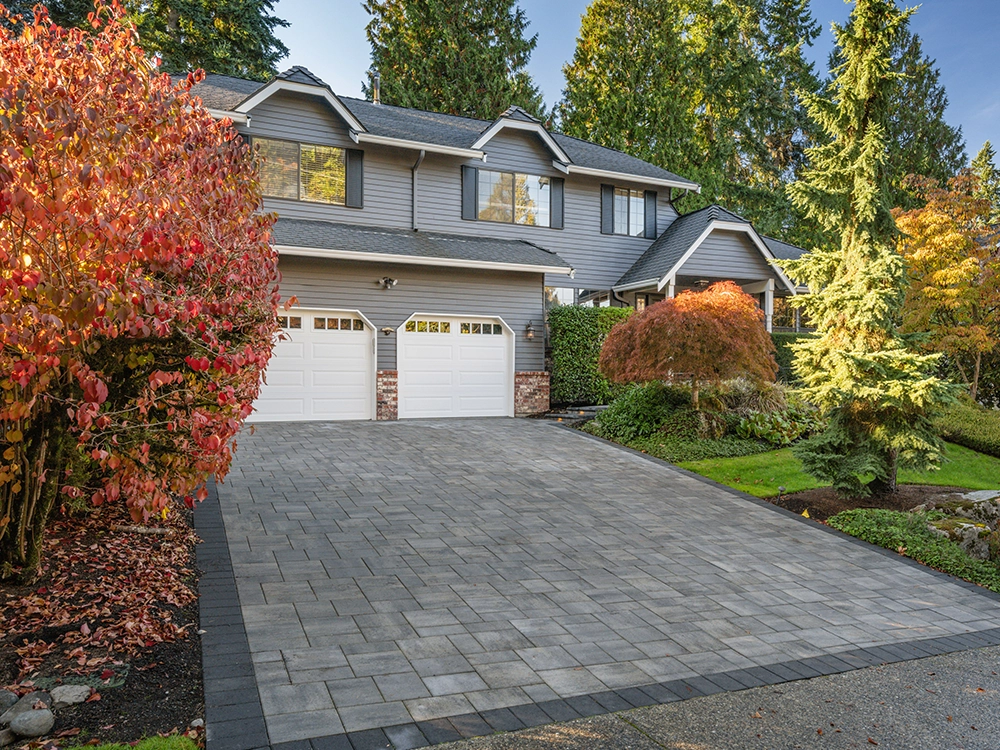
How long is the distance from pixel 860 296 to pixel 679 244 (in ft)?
33.2

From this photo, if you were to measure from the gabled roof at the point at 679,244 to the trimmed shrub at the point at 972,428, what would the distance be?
20.6ft

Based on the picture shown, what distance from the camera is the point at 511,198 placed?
1812 centimetres

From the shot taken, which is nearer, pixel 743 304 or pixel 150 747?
pixel 150 747

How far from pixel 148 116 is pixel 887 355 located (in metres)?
7.95

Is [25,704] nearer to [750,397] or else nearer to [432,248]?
[750,397]

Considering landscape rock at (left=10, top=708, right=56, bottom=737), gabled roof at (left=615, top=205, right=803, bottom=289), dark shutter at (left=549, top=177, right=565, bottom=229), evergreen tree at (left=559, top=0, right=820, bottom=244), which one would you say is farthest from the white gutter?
landscape rock at (left=10, top=708, right=56, bottom=737)

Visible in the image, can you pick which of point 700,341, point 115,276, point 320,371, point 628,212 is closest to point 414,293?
point 320,371

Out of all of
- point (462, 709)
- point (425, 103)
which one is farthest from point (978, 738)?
point (425, 103)

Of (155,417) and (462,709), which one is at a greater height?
(155,417)

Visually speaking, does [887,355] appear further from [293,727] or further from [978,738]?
[293,727]

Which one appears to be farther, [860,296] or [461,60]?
[461,60]

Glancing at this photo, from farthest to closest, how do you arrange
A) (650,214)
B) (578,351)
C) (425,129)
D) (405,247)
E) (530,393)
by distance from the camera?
(650,214) < (425,129) < (578,351) < (530,393) < (405,247)

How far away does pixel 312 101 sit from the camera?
51.1ft

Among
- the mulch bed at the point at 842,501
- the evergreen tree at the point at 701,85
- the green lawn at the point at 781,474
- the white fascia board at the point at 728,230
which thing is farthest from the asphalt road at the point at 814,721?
the evergreen tree at the point at 701,85
